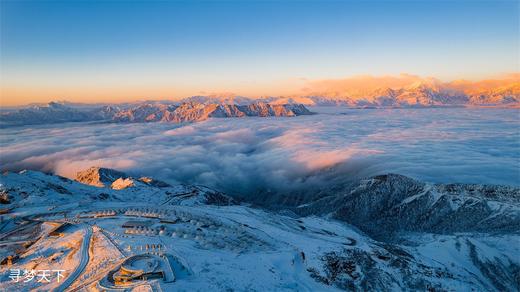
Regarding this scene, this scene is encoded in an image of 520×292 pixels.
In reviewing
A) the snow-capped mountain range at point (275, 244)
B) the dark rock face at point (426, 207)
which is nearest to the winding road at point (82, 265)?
the snow-capped mountain range at point (275, 244)

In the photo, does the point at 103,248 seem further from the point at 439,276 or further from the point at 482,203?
the point at 482,203

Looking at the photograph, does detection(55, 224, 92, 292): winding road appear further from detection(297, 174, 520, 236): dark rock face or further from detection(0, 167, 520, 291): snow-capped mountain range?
detection(297, 174, 520, 236): dark rock face

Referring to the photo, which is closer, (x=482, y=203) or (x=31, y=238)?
(x=31, y=238)

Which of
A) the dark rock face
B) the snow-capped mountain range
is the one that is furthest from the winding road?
the dark rock face

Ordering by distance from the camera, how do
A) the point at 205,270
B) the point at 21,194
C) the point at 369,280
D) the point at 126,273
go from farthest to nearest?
the point at 21,194
the point at 369,280
the point at 205,270
the point at 126,273

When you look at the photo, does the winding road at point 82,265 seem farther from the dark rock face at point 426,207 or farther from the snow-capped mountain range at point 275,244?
the dark rock face at point 426,207

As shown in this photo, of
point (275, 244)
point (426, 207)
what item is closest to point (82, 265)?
point (275, 244)

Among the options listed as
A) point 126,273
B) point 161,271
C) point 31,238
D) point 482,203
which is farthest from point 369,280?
point 482,203

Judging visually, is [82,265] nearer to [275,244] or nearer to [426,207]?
[275,244]

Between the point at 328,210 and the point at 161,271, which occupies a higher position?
the point at 161,271
